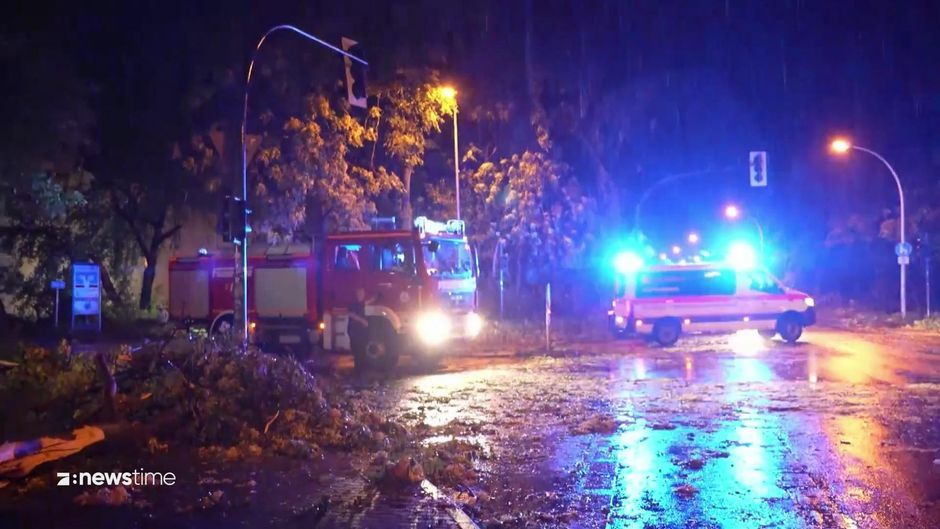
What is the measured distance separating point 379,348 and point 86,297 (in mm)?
10488

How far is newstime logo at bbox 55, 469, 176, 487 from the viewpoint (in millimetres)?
7863

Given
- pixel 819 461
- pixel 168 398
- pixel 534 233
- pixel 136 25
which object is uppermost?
pixel 136 25

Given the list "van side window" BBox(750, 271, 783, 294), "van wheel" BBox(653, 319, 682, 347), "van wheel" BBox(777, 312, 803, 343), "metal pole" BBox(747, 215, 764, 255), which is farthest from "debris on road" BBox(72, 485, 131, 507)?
"metal pole" BBox(747, 215, 764, 255)

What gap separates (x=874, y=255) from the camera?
1752 inches

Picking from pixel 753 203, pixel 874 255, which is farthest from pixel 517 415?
pixel 753 203

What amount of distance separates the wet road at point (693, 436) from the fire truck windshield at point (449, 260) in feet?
6.36

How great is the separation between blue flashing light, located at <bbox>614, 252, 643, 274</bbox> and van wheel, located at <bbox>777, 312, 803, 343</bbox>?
3.98 meters

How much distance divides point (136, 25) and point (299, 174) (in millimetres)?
6244

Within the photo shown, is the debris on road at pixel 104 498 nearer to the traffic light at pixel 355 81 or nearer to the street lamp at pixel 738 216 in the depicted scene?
the traffic light at pixel 355 81

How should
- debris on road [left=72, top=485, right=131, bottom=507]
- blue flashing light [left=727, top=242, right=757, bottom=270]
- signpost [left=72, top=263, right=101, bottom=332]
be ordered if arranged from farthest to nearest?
signpost [left=72, top=263, right=101, bottom=332], blue flashing light [left=727, top=242, right=757, bottom=270], debris on road [left=72, top=485, right=131, bottom=507]

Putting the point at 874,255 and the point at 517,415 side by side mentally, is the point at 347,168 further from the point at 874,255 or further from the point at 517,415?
the point at 874,255

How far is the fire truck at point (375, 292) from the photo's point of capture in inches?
704

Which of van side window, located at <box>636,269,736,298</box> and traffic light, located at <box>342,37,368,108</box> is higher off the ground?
traffic light, located at <box>342,37,368,108</box>

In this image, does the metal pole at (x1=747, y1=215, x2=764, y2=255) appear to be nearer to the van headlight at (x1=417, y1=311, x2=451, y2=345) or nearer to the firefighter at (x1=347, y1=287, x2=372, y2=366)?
the van headlight at (x1=417, y1=311, x2=451, y2=345)
